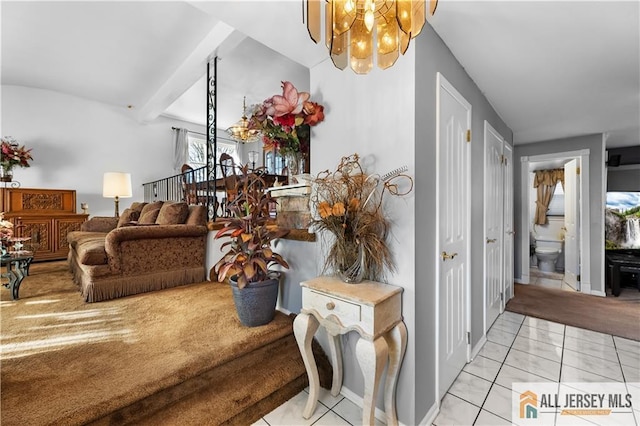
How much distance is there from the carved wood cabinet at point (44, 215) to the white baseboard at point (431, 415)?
19.0ft

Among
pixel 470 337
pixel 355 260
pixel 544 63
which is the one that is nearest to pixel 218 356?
pixel 355 260

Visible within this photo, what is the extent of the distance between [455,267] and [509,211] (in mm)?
2211

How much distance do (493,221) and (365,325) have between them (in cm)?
224

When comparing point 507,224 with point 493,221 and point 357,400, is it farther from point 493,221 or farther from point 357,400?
point 357,400

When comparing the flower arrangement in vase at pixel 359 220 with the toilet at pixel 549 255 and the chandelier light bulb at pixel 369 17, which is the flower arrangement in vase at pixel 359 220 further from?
the toilet at pixel 549 255

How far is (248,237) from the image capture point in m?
1.70

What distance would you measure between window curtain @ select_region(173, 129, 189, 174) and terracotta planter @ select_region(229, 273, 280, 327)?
5531mm

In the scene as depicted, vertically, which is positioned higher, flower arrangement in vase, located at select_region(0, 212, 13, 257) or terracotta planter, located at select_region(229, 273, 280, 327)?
flower arrangement in vase, located at select_region(0, 212, 13, 257)

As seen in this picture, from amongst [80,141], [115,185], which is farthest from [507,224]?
[80,141]

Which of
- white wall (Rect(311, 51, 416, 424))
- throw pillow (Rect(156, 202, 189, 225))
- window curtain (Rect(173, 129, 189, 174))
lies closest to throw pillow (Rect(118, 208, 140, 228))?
throw pillow (Rect(156, 202, 189, 225))

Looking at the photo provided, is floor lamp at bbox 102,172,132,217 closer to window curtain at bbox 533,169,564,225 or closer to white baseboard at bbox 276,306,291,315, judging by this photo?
white baseboard at bbox 276,306,291,315

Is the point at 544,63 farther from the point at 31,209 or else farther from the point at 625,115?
the point at 31,209

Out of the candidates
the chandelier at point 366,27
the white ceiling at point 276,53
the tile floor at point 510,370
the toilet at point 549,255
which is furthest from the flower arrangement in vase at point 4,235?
the toilet at point 549,255

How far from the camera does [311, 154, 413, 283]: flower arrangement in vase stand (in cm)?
138
